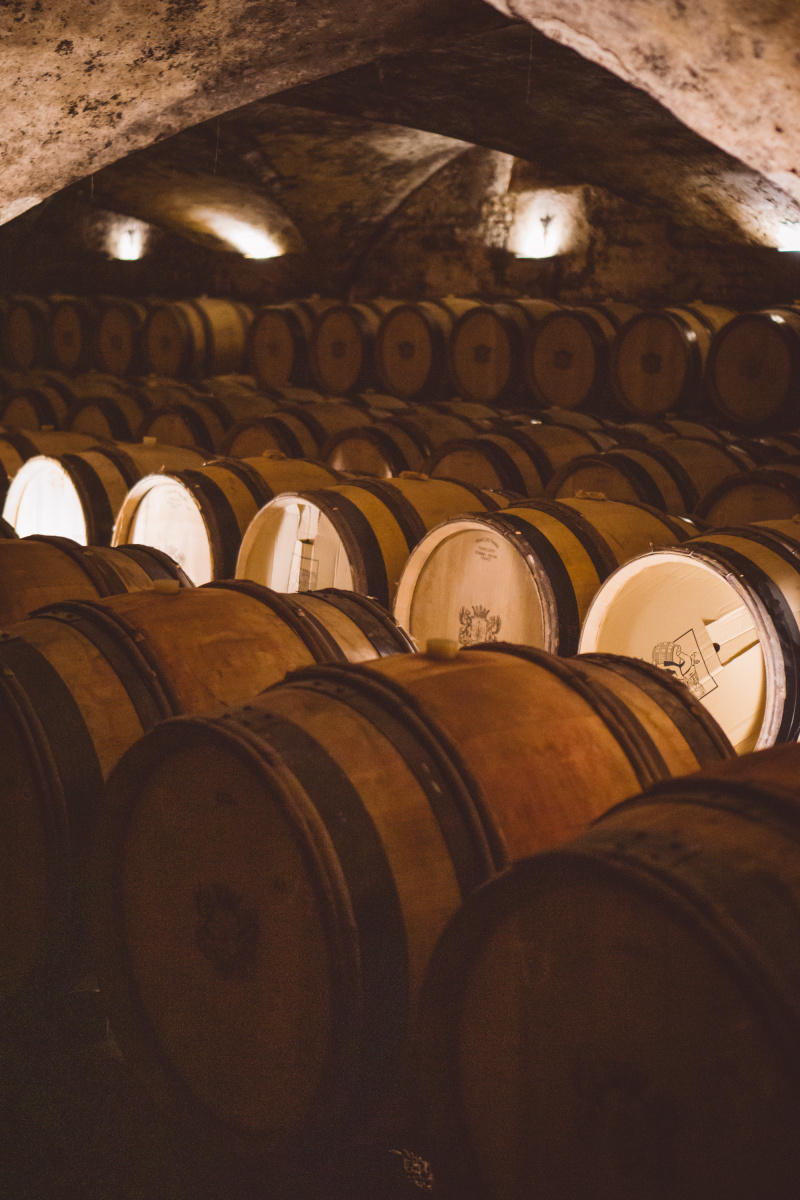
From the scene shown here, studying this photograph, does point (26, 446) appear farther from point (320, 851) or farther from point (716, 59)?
point (320, 851)

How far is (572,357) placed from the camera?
7008mm

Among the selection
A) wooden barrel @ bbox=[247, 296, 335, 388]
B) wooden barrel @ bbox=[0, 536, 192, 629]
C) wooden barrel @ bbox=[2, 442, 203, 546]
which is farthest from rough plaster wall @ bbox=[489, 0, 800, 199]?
wooden barrel @ bbox=[247, 296, 335, 388]

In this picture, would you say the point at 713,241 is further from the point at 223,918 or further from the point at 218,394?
the point at 223,918

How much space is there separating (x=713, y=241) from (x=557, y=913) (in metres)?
7.69

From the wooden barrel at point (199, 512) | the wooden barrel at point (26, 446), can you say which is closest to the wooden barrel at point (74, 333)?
the wooden barrel at point (26, 446)

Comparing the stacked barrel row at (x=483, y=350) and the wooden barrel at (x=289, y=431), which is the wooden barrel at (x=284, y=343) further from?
the wooden barrel at (x=289, y=431)

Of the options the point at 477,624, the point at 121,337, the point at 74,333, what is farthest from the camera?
the point at 74,333

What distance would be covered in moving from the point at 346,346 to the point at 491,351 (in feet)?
4.44

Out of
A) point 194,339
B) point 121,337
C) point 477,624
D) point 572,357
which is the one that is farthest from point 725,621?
point 121,337

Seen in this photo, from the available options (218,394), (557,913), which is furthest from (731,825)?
(218,394)

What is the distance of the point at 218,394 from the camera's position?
7.93 metres

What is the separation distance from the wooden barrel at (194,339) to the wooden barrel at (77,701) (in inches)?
279

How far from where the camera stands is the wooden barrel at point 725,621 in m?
3.13

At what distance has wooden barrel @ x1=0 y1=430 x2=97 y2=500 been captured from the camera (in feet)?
20.5
